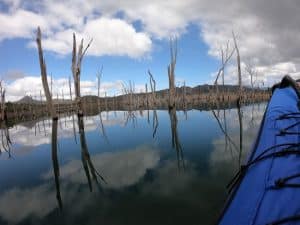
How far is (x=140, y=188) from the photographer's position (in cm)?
424

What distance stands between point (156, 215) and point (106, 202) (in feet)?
3.03

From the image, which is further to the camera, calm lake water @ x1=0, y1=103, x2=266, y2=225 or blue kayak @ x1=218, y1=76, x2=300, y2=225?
calm lake water @ x1=0, y1=103, x2=266, y2=225

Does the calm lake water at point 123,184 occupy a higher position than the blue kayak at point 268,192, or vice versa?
the blue kayak at point 268,192

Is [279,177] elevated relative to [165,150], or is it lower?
elevated

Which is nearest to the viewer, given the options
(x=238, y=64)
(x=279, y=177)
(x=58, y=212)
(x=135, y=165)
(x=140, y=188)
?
(x=279, y=177)

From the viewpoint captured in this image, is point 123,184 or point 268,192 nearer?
point 268,192

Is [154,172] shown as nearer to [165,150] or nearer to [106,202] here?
[106,202]

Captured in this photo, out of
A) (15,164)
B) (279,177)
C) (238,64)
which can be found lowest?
(15,164)

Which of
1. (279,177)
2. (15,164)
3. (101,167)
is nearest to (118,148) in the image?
(101,167)

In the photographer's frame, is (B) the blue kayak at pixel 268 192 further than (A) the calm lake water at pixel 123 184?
No

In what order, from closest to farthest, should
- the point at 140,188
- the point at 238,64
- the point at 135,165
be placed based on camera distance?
the point at 140,188 → the point at 135,165 → the point at 238,64

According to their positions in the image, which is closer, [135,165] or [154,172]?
[154,172]

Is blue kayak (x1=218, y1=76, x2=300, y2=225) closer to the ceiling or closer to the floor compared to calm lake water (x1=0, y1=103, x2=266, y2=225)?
closer to the ceiling

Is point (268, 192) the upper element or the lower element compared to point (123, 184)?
upper
